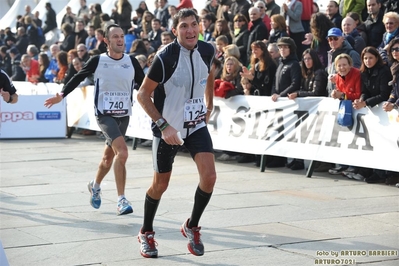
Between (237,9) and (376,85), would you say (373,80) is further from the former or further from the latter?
(237,9)

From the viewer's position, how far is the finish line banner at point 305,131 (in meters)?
11.1

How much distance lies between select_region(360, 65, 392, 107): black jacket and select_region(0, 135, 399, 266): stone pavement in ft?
3.82

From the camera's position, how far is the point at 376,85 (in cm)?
1127

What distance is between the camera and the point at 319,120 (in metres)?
12.0

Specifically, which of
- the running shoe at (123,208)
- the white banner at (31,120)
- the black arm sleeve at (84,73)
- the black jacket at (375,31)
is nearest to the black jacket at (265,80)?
the black jacket at (375,31)

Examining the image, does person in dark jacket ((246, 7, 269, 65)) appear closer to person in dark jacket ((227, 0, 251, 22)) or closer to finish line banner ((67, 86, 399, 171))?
person in dark jacket ((227, 0, 251, 22))

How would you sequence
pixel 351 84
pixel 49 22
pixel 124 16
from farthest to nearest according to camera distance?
pixel 49 22, pixel 124 16, pixel 351 84

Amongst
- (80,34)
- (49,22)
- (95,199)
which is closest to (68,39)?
(80,34)

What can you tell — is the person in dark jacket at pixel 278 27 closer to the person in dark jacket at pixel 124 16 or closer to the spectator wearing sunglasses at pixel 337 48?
the spectator wearing sunglasses at pixel 337 48

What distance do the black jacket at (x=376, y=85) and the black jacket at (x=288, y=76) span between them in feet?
4.88

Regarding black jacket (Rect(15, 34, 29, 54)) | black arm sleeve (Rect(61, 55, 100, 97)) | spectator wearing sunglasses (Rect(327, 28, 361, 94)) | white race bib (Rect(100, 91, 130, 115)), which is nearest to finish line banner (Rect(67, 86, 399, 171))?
spectator wearing sunglasses (Rect(327, 28, 361, 94))

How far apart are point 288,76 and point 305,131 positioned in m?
1.10

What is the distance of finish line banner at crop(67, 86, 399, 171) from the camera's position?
11086 millimetres

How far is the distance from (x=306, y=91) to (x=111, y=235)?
5444 millimetres
